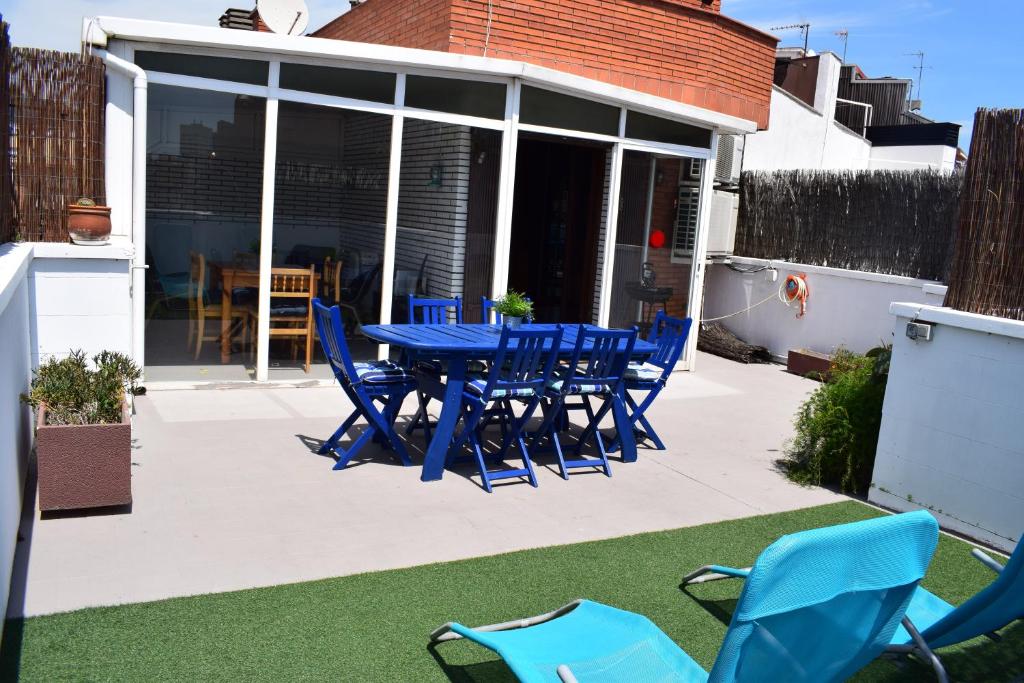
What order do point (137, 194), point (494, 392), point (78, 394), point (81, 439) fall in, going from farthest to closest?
1. point (137, 194)
2. point (494, 392)
3. point (78, 394)
4. point (81, 439)

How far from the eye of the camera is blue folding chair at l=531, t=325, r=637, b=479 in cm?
591

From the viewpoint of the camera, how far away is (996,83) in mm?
32562

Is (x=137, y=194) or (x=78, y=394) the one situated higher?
(x=137, y=194)

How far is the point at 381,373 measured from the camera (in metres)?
5.86

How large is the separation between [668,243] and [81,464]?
7.18 metres

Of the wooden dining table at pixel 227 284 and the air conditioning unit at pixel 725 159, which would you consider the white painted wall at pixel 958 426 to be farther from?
the air conditioning unit at pixel 725 159

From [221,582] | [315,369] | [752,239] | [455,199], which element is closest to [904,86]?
[752,239]

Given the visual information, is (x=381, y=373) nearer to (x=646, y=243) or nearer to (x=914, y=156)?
(x=646, y=243)

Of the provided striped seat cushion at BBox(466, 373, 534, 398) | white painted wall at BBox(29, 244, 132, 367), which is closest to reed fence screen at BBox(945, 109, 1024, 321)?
striped seat cushion at BBox(466, 373, 534, 398)

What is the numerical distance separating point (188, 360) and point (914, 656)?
6028mm

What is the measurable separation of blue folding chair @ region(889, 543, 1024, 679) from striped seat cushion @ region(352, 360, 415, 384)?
341 centimetres

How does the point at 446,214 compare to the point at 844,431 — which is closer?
the point at 844,431

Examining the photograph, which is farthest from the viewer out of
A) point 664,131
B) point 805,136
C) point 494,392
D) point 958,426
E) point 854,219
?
point 805,136

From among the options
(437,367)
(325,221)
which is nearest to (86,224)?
(325,221)
